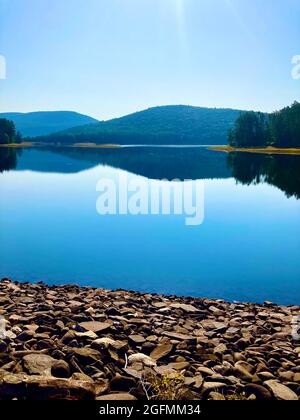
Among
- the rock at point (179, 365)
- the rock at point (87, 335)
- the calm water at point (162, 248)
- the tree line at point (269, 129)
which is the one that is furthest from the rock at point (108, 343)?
the tree line at point (269, 129)

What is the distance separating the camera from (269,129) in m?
139

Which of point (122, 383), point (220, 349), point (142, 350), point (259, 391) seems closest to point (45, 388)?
point (122, 383)

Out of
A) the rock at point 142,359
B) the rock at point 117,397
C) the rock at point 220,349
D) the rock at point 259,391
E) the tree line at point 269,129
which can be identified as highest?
the tree line at point 269,129

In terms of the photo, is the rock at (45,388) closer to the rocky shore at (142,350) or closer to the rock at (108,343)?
the rocky shore at (142,350)

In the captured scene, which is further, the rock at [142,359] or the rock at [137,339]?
the rock at [137,339]

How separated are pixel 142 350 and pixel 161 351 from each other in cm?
49

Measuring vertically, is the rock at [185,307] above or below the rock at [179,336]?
below

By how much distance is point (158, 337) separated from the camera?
11.0m

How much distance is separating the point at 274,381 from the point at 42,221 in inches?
1000

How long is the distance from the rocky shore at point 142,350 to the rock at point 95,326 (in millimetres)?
25

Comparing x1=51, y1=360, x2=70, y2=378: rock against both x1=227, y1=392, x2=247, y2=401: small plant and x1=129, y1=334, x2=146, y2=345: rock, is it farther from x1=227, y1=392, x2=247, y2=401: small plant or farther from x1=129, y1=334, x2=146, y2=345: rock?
x1=227, y1=392, x2=247, y2=401: small plant

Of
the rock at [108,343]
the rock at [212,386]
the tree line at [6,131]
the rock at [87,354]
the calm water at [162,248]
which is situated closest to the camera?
the rock at [212,386]

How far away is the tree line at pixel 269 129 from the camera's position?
419ft

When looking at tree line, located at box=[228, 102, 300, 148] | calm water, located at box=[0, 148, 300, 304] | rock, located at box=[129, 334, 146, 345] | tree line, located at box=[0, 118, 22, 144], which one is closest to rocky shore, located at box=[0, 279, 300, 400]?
rock, located at box=[129, 334, 146, 345]
